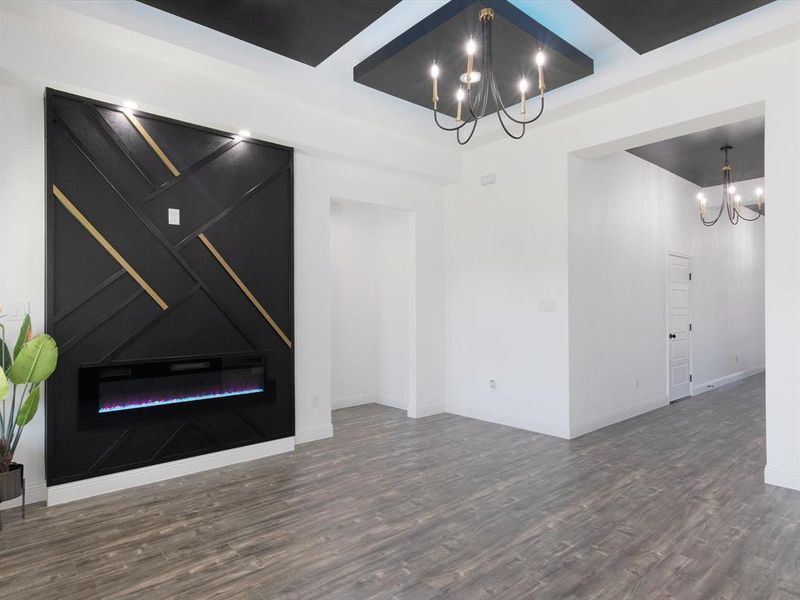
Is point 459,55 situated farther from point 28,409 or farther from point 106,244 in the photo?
point 28,409

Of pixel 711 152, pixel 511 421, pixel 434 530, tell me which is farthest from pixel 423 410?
pixel 711 152

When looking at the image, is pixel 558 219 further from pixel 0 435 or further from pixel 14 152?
pixel 0 435

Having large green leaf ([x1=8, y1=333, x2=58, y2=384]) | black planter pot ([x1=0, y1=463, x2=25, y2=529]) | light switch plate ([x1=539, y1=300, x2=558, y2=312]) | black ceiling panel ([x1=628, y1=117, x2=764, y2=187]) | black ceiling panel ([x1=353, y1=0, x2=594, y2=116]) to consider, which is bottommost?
black planter pot ([x1=0, y1=463, x2=25, y2=529])

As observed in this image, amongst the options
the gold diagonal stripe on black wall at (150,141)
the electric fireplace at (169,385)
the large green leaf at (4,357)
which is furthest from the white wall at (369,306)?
the large green leaf at (4,357)

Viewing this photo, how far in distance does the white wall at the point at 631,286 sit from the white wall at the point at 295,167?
1853 mm

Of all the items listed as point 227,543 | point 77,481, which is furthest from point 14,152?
point 227,543

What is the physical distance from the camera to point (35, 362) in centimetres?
312

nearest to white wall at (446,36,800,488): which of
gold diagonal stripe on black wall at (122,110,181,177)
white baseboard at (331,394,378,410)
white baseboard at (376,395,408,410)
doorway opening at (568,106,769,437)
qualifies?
doorway opening at (568,106,769,437)

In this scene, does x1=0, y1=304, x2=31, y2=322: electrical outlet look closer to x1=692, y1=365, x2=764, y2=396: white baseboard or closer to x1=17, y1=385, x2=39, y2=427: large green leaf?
x1=17, y1=385, x2=39, y2=427: large green leaf

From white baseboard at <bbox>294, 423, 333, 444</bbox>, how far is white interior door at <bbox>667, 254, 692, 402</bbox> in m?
4.95

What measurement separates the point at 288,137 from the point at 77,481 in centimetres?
341

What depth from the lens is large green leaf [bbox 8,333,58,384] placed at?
3.09 metres

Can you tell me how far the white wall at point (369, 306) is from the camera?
21.8ft

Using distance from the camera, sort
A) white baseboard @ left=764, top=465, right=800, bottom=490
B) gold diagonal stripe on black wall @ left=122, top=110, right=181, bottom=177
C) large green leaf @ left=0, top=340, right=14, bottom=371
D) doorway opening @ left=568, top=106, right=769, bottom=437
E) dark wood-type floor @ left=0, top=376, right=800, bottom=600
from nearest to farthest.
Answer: dark wood-type floor @ left=0, top=376, right=800, bottom=600 → large green leaf @ left=0, top=340, right=14, bottom=371 → white baseboard @ left=764, top=465, right=800, bottom=490 → gold diagonal stripe on black wall @ left=122, top=110, right=181, bottom=177 → doorway opening @ left=568, top=106, right=769, bottom=437
